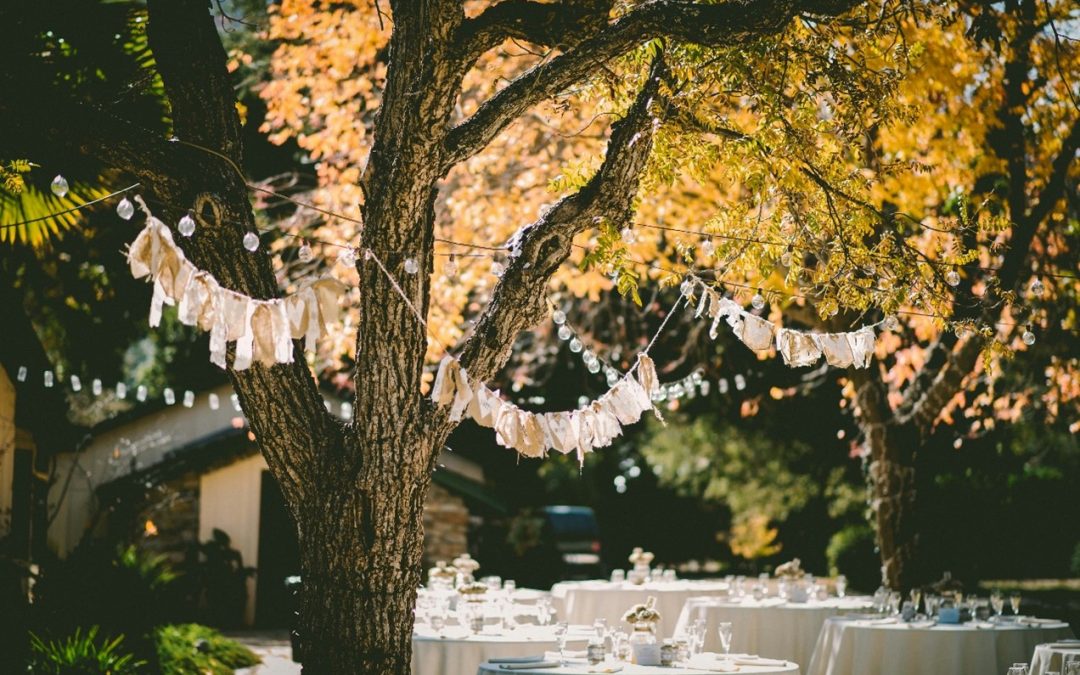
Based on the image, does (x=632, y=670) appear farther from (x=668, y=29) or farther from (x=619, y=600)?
(x=619, y=600)

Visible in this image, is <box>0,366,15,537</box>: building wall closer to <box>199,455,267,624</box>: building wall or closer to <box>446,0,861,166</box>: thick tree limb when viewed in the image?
<box>199,455,267,624</box>: building wall

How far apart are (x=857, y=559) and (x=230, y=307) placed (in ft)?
66.8

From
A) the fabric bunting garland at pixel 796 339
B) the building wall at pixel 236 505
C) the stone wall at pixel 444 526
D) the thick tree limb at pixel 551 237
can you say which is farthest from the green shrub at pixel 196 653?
the fabric bunting garland at pixel 796 339

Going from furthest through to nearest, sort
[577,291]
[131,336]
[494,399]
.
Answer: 1. [131,336]
2. [577,291]
3. [494,399]

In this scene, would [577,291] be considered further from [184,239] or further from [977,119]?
[184,239]

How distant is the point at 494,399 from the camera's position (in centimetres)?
596

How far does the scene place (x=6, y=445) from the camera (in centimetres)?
1270

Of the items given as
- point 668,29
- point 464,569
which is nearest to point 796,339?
point 668,29

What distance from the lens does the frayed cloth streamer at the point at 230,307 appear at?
4.77 meters

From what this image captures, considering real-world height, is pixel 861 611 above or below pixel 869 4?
below

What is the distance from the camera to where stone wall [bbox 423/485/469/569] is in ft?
62.8

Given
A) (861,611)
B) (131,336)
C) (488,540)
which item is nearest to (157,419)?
(131,336)

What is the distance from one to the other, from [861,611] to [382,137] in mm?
7635

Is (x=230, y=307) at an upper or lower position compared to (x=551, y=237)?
lower
